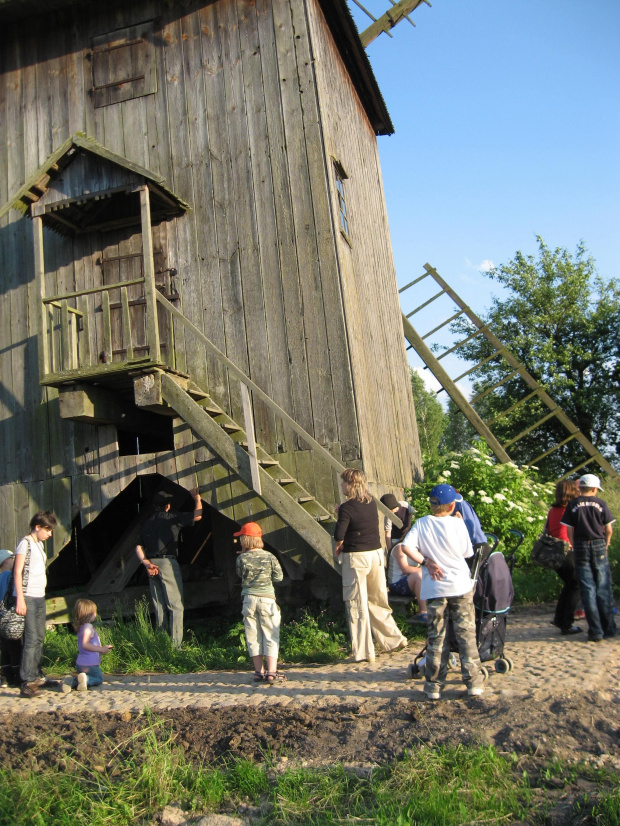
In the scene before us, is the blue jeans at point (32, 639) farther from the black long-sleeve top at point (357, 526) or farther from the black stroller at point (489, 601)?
the black stroller at point (489, 601)

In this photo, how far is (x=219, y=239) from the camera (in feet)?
32.1

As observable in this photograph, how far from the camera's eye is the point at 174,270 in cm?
995

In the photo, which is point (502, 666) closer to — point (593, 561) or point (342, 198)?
point (593, 561)

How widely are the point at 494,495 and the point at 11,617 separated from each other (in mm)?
6269

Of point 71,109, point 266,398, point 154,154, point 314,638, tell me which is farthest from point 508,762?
point 71,109

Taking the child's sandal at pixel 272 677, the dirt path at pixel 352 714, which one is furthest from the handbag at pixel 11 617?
the child's sandal at pixel 272 677

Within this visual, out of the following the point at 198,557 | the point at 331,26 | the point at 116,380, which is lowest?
the point at 198,557

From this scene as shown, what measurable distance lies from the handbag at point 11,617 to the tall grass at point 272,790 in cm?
272

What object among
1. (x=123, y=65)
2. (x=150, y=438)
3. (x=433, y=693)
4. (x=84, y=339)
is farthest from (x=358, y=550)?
(x=123, y=65)

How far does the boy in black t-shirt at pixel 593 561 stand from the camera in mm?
6676

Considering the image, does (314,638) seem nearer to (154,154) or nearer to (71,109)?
(154,154)

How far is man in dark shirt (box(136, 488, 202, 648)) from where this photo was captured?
855 cm

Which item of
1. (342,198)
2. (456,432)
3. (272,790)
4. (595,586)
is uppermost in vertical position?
(456,432)

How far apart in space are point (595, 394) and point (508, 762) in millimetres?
20204
